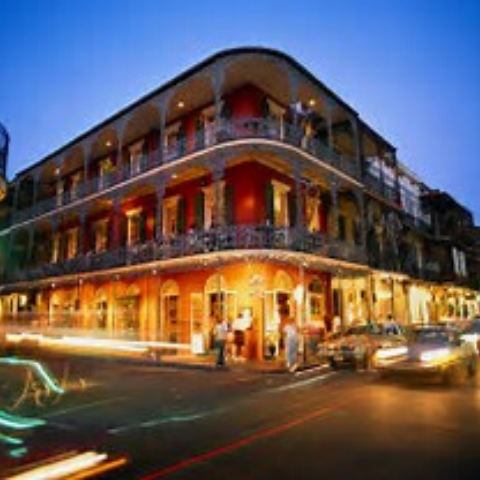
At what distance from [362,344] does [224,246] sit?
19.1ft

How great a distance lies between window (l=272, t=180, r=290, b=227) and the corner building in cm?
8

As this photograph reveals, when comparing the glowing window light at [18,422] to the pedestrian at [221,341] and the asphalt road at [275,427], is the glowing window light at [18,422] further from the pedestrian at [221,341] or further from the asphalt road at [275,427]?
the pedestrian at [221,341]

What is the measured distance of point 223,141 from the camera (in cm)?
1597

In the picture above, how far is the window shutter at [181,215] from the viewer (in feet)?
67.3

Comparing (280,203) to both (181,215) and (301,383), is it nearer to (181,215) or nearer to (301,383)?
(181,215)

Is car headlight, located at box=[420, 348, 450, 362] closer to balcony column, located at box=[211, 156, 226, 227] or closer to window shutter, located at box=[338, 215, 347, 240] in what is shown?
balcony column, located at box=[211, 156, 226, 227]

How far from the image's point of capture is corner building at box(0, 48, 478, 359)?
55.0 ft

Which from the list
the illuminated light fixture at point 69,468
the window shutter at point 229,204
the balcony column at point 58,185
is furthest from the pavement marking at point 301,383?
the balcony column at point 58,185

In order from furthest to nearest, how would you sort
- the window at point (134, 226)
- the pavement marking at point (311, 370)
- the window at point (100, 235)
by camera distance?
the window at point (100, 235) < the window at point (134, 226) < the pavement marking at point (311, 370)

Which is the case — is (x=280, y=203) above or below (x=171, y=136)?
below

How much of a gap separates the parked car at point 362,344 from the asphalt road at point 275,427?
90.4 inches

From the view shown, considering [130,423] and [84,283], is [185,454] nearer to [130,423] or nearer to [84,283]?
[130,423]

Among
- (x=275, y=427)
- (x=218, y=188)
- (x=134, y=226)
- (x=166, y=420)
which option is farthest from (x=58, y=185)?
(x=275, y=427)

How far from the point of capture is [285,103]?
2067 centimetres
